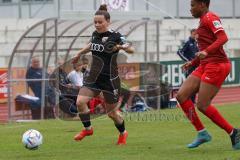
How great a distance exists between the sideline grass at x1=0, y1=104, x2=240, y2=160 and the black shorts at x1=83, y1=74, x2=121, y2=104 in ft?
2.37

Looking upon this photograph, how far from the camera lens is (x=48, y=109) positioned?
58.2 ft

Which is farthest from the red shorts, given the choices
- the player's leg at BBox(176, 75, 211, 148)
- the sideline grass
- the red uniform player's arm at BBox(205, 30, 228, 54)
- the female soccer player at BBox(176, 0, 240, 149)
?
the sideline grass

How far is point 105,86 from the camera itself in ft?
36.3

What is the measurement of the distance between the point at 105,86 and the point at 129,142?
39.6 inches

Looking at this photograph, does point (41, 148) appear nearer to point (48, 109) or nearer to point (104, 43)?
point (104, 43)

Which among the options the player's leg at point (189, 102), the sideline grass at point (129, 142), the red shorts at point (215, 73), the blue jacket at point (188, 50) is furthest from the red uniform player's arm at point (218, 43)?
the blue jacket at point (188, 50)

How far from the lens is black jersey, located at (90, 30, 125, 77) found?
10938mm

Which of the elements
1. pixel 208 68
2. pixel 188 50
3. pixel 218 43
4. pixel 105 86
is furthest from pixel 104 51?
pixel 188 50

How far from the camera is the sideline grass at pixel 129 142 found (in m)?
9.55

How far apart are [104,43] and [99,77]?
1.74ft

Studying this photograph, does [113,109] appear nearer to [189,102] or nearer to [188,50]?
[189,102]

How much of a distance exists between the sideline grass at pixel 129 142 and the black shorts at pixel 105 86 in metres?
0.72

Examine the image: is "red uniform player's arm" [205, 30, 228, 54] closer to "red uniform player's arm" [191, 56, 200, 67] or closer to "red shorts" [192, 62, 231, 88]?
"red shorts" [192, 62, 231, 88]

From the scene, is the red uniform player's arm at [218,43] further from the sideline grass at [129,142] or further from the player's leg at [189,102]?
the sideline grass at [129,142]
